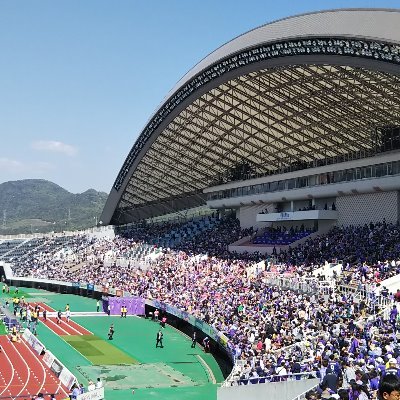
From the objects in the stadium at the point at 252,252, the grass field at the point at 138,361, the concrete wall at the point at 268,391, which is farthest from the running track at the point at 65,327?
the concrete wall at the point at 268,391

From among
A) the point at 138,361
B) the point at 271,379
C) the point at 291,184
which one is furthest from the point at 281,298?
the point at 291,184

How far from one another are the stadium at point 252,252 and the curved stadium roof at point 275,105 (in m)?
0.15

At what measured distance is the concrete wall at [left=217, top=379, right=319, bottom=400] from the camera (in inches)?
683

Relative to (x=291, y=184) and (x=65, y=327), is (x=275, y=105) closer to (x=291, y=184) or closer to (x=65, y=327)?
(x=291, y=184)

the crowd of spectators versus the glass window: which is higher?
the glass window

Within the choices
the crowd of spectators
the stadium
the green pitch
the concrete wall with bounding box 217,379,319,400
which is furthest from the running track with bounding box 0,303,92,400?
the crowd of spectators

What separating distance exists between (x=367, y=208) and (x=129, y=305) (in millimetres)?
18407

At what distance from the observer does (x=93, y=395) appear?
21.9 m

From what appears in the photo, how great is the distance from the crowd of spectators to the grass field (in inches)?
76.6

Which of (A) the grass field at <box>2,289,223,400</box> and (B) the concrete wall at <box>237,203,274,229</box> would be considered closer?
(A) the grass field at <box>2,289,223,400</box>

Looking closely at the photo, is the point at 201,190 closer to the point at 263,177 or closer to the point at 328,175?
the point at 263,177

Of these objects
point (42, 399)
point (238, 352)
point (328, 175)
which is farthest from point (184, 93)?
point (42, 399)

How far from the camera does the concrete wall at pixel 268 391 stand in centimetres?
1734

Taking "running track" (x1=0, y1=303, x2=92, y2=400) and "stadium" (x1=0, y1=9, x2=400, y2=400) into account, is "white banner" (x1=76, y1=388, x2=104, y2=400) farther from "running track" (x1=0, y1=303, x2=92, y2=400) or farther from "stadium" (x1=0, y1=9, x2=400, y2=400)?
"running track" (x1=0, y1=303, x2=92, y2=400)
